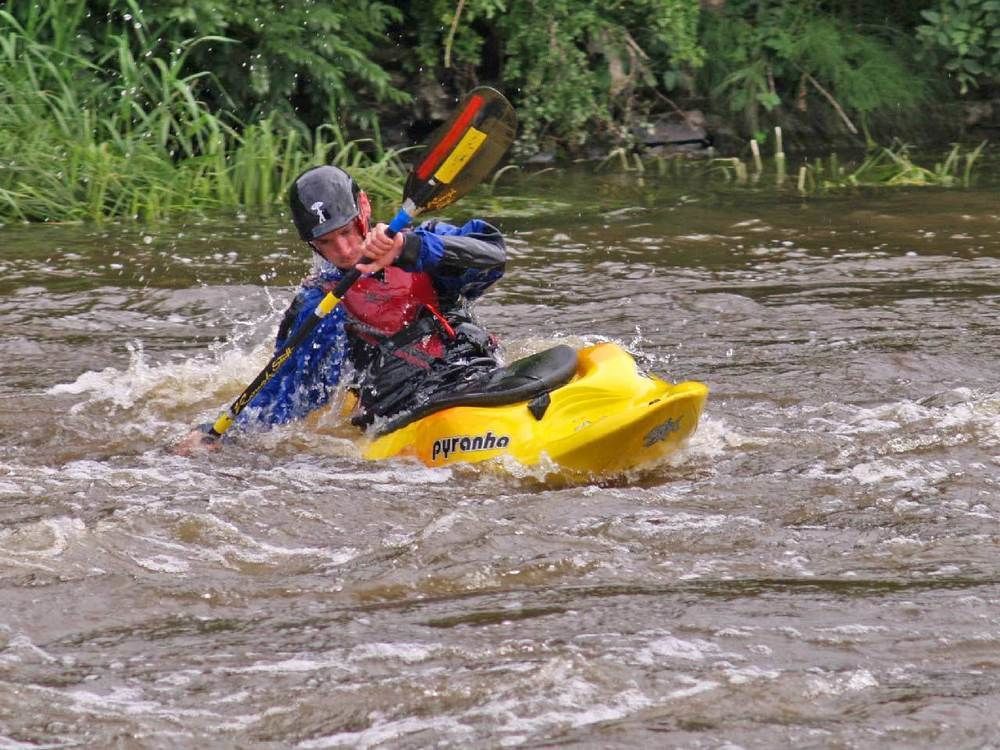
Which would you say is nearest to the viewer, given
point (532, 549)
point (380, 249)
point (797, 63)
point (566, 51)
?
point (532, 549)

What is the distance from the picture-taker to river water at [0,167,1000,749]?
2869mm

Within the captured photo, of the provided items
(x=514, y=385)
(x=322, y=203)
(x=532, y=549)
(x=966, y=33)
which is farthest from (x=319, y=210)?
(x=966, y=33)

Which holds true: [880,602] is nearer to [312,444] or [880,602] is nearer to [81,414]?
[312,444]

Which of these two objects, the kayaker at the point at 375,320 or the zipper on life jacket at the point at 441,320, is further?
the zipper on life jacket at the point at 441,320

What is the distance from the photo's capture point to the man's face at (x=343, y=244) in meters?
4.47

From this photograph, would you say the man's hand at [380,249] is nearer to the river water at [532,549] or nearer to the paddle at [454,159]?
the paddle at [454,159]

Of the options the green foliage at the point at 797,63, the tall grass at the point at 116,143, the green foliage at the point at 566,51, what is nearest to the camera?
the tall grass at the point at 116,143

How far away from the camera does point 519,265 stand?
7.43 m

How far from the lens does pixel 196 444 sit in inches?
189

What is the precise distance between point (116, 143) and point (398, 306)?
4.44 m

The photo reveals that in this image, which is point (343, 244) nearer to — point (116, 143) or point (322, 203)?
point (322, 203)

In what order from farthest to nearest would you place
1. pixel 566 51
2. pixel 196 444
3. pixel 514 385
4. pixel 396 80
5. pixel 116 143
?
pixel 396 80 < pixel 566 51 < pixel 116 143 < pixel 196 444 < pixel 514 385

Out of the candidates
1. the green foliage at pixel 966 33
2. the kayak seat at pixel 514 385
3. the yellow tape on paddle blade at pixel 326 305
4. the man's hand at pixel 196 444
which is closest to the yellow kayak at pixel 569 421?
the kayak seat at pixel 514 385

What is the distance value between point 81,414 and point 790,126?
6924mm
